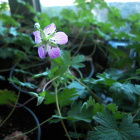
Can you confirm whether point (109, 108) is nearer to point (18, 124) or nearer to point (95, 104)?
point (95, 104)

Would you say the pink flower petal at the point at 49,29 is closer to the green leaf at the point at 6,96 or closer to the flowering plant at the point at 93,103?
the flowering plant at the point at 93,103

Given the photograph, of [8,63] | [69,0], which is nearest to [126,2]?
[69,0]

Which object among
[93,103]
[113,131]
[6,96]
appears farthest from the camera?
[6,96]

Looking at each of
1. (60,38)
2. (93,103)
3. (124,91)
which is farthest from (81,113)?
(60,38)

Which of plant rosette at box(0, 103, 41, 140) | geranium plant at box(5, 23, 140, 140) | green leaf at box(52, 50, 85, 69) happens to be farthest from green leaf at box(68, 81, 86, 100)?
plant rosette at box(0, 103, 41, 140)

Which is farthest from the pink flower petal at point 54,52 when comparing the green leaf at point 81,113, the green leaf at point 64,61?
the green leaf at point 81,113

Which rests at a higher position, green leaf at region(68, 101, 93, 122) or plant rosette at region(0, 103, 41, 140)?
green leaf at region(68, 101, 93, 122)

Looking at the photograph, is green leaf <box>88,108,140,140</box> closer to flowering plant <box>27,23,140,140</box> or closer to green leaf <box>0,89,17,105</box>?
flowering plant <box>27,23,140,140</box>

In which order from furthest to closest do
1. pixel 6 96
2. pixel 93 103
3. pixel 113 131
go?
pixel 6 96, pixel 93 103, pixel 113 131
